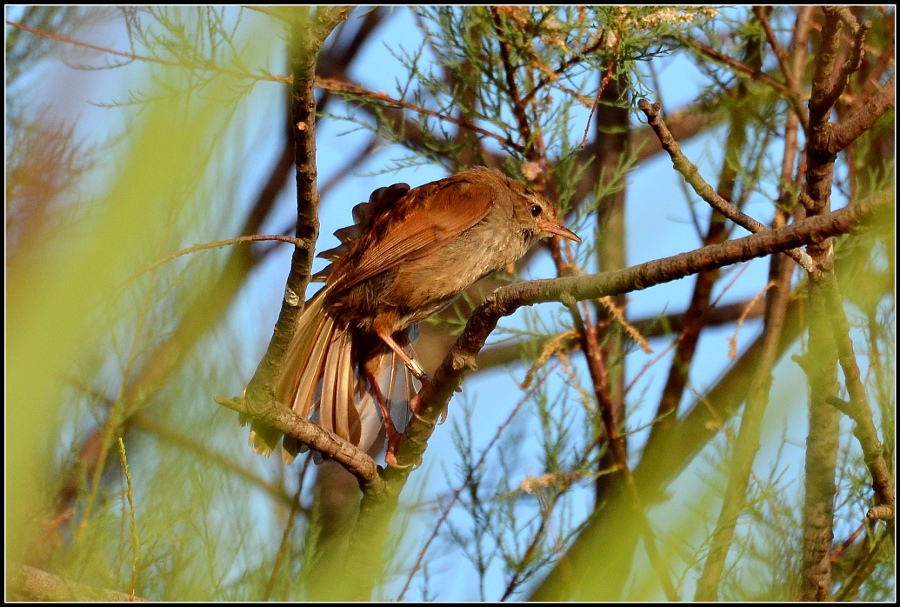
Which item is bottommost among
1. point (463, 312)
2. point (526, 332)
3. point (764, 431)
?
point (764, 431)

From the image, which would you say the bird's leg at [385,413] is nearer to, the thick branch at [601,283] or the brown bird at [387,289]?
the brown bird at [387,289]

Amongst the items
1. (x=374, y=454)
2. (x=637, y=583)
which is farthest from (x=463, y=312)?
(x=637, y=583)

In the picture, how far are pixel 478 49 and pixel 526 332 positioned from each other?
6.11 ft

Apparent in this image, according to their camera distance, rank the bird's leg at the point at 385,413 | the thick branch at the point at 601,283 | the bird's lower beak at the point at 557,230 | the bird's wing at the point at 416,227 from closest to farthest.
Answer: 1. the thick branch at the point at 601,283
2. the bird's leg at the point at 385,413
3. the bird's wing at the point at 416,227
4. the bird's lower beak at the point at 557,230

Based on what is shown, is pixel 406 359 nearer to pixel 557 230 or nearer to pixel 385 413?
pixel 385 413

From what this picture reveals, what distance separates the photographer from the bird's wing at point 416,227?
202 inches

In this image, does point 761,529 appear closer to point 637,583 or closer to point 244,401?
point 244,401

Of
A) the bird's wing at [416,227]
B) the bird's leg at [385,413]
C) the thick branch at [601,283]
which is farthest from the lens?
the bird's wing at [416,227]

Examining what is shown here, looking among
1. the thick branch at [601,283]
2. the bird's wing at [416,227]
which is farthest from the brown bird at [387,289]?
the thick branch at [601,283]

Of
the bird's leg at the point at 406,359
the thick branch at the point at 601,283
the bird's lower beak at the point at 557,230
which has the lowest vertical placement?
the thick branch at the point at 601,283

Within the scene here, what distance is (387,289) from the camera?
5.25 meters

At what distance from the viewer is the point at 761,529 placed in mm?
3258

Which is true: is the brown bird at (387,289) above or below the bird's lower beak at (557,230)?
below

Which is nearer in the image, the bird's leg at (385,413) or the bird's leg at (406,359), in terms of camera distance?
the bird's leg at (385,413)
